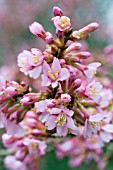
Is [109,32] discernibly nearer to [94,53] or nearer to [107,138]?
[94,53]

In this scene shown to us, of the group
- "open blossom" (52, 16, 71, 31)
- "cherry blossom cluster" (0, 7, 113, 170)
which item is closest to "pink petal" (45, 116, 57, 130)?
"cherry blossom cluster" (0, 7, 113, 170)

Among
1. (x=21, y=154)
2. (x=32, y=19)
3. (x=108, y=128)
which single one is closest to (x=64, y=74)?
(x=108, y=128)

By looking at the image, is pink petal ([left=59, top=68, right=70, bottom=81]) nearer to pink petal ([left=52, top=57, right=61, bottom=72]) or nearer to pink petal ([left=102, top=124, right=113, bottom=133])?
pink petal ([left=52, top=57, right=61, bottom=72])

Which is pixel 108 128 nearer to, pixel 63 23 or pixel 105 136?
pixel 105 136

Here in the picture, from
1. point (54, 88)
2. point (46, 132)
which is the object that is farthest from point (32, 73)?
point (46, 132)

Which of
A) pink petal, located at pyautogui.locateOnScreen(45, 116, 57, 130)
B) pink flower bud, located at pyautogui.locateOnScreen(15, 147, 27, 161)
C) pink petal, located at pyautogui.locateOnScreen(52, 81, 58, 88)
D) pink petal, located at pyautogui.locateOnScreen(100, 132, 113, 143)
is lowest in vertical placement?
pink flower bud, located at pyautogui.locateOnScreen(15, 147, 27, 161)

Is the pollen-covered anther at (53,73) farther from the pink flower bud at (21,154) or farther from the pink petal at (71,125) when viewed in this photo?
the pink flower bud at (21,154)

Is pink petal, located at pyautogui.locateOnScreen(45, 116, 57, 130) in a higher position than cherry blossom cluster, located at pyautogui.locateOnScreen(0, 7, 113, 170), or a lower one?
lower
